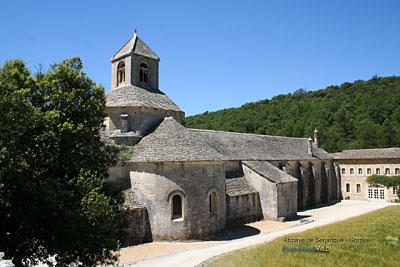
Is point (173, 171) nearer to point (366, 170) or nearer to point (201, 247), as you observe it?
point (201, 247)

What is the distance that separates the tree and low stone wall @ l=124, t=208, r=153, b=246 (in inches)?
226

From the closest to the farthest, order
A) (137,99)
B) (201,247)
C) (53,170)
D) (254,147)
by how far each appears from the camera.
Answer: (53,170)
(201,247)
(137,99)
(254,147)

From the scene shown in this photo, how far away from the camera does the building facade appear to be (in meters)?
42.8

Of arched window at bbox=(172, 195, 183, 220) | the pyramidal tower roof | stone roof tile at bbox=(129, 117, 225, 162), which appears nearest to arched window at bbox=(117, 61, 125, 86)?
the pyramidal tower roof

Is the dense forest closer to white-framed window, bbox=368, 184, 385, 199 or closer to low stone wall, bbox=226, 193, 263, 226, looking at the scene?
white-framed window, bbox=368, 184, 385, 199

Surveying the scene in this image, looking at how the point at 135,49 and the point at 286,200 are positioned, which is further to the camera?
the point at 286,200

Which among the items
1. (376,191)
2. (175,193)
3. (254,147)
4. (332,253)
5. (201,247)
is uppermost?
(254,147)

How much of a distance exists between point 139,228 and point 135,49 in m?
15.1

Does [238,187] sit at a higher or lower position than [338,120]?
lower

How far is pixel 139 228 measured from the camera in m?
19.7

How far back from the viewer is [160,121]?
24.4 metres

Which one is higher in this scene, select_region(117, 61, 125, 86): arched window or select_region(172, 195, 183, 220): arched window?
select_region(117, 61, 125, 86): arched window

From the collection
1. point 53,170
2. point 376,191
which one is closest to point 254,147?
point 376,191

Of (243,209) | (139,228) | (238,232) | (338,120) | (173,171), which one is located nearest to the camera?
(139,228)
